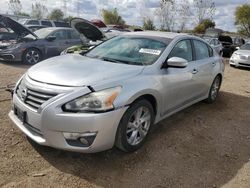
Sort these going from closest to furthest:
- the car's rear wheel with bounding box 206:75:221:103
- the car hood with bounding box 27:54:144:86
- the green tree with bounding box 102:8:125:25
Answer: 1. the car hood with bounding box 27:54:144:86
2. the car's rear wheel with bounding box 206:75:221:103
3. the green tree with bounding box 102:8:125:25

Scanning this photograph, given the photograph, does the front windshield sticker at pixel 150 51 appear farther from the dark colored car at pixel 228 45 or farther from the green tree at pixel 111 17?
the green tree at pixel 111 17

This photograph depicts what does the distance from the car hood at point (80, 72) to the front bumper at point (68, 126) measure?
0.38 metres

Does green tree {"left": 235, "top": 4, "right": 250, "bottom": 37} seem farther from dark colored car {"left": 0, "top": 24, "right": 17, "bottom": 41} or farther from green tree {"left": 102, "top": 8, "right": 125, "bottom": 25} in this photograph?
dark colored car {"left": 0, "top": 24, "right": 17, "bottom": 41}

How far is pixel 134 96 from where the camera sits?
375 cm

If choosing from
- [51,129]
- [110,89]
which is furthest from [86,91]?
[51,129]

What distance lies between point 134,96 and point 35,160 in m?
1.42

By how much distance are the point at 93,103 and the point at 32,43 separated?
8037 millimetres

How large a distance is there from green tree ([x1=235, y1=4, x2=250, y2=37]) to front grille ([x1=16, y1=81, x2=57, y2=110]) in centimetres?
5140

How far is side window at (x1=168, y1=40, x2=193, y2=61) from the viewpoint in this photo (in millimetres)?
4863

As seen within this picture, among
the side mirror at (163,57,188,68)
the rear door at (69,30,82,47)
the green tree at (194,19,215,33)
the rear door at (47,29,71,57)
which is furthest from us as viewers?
the green tree at (194,19,215,33)

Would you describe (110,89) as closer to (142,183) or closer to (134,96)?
(134,96)

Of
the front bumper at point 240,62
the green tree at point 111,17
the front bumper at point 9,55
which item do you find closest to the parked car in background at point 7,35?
the front bumper at point 9,55

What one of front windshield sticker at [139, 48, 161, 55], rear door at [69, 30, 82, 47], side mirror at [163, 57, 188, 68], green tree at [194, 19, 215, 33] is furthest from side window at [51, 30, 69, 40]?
green tree at [194, 19, 215, 33]

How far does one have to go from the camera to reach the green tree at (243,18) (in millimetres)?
49844
